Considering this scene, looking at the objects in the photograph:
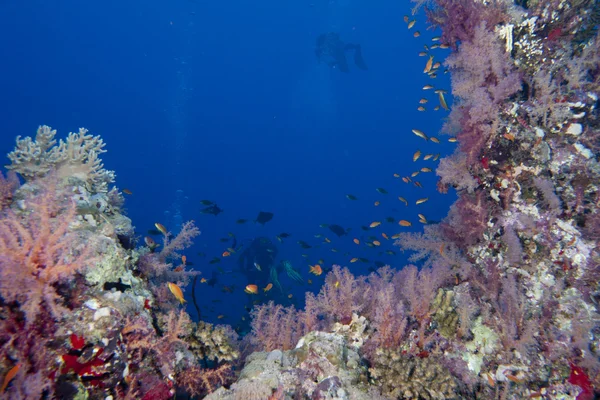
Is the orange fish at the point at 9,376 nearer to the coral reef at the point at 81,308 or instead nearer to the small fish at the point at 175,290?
the coral reef at the point at 81,308

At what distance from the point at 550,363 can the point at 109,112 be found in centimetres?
12795

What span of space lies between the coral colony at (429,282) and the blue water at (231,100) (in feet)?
209

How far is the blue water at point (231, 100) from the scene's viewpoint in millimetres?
81438

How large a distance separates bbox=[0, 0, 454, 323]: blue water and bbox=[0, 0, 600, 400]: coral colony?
63.6 metres

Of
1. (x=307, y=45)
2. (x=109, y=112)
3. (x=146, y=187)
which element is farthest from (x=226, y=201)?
(x=307, y=45)

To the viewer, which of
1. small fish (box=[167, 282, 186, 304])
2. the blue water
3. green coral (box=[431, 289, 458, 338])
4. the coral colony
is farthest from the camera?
the blue water

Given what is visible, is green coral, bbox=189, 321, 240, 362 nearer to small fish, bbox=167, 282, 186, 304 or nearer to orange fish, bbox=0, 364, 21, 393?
small fish, bbox=167, 282, 186, 304

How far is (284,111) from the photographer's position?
118 m

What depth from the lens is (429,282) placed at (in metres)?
4.13

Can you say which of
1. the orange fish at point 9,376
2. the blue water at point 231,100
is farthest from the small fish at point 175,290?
the blue water at point 231,100

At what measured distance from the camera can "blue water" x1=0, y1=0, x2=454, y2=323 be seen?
267ft

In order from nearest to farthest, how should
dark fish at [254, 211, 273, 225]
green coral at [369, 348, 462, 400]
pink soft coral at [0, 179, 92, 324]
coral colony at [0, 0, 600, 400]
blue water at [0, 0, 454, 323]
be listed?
pink soft coral at [0, 179, 92, 324] < coral colony at [0, 0, 600, 400] < green coral at [369, 348, 462, 400] < dark fish at [254, 211, 273, 225] < blue water at [0, 0, 454, 323]

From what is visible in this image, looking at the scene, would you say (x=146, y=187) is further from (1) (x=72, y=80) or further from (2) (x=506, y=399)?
(2) (x=506, y=399)

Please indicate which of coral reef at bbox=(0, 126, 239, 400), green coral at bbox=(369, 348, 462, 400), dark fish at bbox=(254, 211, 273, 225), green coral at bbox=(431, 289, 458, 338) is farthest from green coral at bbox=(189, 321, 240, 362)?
dark fish at bbox=(254, 211, 273, 225)
